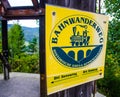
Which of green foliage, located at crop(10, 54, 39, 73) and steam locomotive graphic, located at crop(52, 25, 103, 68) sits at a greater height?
steam locomotive graphic, located at crop(52, 25, 103, 68)

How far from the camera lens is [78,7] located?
1.21 metres

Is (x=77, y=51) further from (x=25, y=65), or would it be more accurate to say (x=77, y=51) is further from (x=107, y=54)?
(x=107, y=54)

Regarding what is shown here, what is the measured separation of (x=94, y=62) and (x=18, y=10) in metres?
2.16

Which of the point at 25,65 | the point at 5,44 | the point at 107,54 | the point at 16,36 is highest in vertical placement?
the point at 16,36

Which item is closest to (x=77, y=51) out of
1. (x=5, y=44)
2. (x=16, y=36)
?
(x=5, y=44)

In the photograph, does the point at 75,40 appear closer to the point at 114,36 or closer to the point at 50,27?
the point at 50,27

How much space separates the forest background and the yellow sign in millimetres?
3490

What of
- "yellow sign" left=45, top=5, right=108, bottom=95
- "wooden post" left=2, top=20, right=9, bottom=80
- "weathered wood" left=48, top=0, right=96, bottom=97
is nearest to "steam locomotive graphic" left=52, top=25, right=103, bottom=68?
"yellow sign" left=45, top=5, right=108, bottom=95

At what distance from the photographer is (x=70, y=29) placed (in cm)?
122

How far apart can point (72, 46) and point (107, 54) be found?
640cm

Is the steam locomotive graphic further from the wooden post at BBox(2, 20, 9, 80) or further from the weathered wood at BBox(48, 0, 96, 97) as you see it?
the wooden post at BBox(2, 20, 9, 80)

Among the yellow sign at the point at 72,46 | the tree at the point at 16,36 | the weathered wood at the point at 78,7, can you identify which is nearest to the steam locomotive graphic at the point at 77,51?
the yellow sign at the point at 72,46

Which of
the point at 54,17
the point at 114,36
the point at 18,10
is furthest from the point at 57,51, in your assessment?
the point at 114,36

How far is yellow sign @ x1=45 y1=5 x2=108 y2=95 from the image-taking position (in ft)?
3.74
